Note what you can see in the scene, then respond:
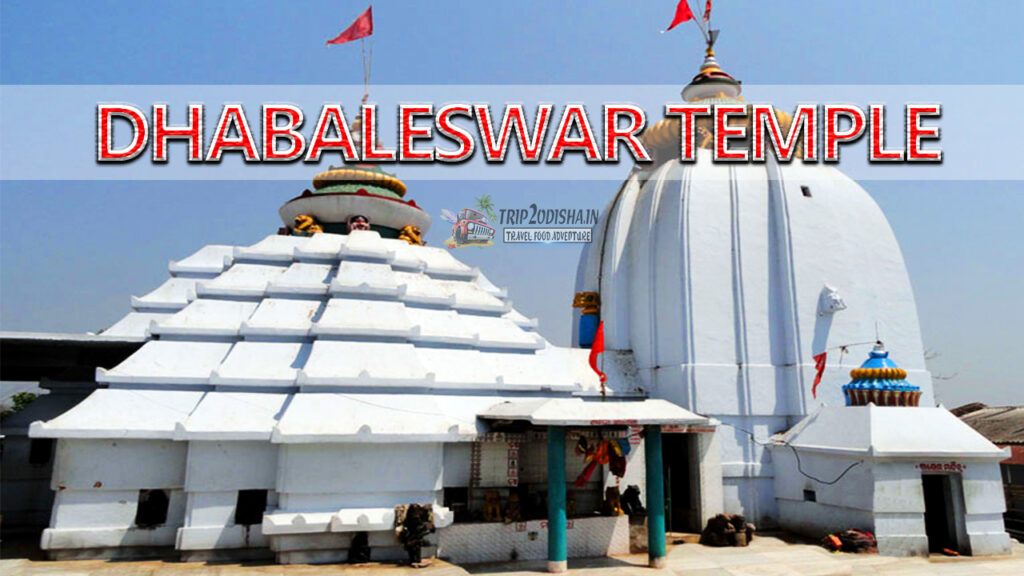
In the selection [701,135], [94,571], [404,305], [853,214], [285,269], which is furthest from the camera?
[701,135]

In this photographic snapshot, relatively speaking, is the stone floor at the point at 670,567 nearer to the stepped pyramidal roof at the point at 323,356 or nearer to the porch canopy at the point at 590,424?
the porch canopy at the point at 590,424

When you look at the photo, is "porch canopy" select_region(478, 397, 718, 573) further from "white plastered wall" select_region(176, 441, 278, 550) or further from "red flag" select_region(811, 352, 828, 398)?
"red flag" select_region(811, 352, 828, 398)

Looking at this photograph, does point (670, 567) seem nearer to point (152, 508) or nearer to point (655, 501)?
point (655, 501)

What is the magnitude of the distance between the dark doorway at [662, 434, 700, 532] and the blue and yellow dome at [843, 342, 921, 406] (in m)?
4.35

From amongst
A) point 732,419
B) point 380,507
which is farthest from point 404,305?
point 732,419

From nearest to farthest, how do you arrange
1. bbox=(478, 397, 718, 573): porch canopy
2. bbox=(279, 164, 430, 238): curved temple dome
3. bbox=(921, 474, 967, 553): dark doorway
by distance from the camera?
bbox=(478, 397, 718, 573): porch canopy, bbox=(921, 474, 967, 553): dark doorway, bbox=(279, 164, 430, 238): curved temple dome

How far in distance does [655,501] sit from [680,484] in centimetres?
584

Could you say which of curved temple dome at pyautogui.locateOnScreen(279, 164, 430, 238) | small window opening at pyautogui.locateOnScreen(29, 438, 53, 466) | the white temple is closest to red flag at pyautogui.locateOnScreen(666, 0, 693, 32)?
the white temple

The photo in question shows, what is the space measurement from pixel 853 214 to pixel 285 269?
1734cm

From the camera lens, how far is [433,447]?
1396 cm

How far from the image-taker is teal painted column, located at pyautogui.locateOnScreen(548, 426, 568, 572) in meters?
12.7

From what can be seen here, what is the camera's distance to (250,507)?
45.7 ft

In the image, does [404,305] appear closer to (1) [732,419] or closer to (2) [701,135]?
(1) [732,419]

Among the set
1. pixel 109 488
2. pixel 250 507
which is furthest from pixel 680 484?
pixel 109 488
